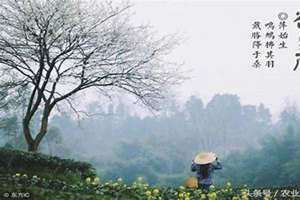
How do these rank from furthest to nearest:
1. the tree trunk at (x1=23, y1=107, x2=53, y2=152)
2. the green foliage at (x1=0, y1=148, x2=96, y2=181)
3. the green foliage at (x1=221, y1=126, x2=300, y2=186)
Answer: the green foliage at (x1=221, y1=126, x2=300, y2=186) → the tree trunk at (x1=23, y1=107, x2=53, y2=152) → the green foliage at (x1=0, y1=148, x2=96, y2=181)

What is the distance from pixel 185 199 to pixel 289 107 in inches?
2854

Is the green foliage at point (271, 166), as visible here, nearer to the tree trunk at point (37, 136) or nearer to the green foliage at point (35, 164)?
the tree trunk at point (37, 136)

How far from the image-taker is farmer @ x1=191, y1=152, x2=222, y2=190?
11484mm

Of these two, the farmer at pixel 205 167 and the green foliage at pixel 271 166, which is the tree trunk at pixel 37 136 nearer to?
the farmer at pixel 205 167

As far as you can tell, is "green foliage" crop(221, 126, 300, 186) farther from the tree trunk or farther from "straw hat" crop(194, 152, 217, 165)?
"straw hat" crop(194, 152, 217, 165)

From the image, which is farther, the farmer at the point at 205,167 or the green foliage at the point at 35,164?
the green foliage at the point at 35,164

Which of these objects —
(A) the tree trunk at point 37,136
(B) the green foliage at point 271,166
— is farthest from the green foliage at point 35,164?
(B) the green foliage at point 271,166

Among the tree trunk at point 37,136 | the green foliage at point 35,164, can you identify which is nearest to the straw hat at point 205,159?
the green foliage at point 35,164

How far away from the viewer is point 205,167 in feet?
38.0

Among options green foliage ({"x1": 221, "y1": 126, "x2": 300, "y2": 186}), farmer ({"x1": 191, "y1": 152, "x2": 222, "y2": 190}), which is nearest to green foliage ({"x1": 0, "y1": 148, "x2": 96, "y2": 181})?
farmer ({"x1": 191, "y1": 152, "x2": 222, "y2": 190})

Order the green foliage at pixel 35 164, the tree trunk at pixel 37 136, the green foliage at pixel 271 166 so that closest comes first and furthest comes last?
the green foliage at pixel 35 164, the tree trunk at pixel 37 136, the green foliage at pixel 271 166

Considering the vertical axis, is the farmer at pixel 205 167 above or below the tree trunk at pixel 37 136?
below

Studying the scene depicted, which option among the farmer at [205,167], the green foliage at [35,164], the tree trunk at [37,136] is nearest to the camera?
the farmer at [205,167]

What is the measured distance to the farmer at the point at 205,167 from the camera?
11.5 meters
